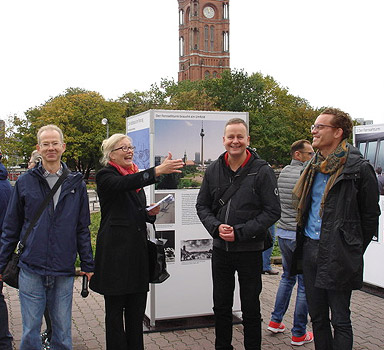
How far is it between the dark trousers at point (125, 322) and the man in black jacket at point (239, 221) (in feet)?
2.38

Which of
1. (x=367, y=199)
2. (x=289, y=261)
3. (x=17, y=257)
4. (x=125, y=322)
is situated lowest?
(x=125, y=322)

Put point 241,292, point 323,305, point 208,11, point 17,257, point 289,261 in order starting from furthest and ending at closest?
point 208,11 → point 289,261 → point 241,292 → point 323,305 → point 17,257

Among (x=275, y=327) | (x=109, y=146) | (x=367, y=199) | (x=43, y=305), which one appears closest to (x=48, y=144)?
(x=109, y=146)

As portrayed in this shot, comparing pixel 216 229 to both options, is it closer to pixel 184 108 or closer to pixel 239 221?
pixel 239 221

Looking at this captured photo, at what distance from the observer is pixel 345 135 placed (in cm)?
359

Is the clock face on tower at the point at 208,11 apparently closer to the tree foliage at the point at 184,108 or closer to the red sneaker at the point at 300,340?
the tree foliage at the point at 184,108

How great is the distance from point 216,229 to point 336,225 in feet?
3.27

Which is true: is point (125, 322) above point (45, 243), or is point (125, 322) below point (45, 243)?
below

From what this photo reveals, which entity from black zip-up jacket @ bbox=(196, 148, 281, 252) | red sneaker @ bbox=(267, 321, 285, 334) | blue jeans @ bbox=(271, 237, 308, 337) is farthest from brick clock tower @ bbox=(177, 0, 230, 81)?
black zip-up jacket @ bbox=(196, 148, 281, 252)

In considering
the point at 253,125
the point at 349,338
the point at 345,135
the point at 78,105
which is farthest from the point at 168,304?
the point at 78,105

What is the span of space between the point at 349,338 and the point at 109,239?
2.05 m

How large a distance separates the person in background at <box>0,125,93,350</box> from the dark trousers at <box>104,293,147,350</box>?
38 centimetres

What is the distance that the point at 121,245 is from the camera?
3662 millimetres

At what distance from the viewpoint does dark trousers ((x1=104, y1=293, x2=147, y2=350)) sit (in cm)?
374
